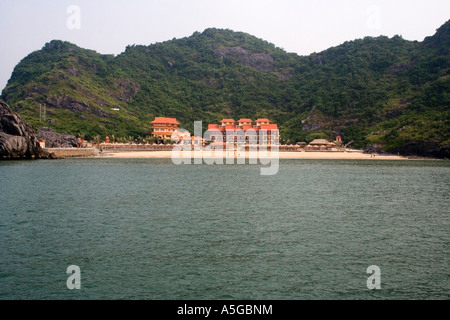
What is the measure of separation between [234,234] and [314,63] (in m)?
174

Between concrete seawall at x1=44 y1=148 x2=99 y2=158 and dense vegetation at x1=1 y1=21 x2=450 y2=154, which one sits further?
dense vegetation at x1=1 y1=21 x2=450 y2=154

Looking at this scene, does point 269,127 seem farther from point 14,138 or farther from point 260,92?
point 14,138

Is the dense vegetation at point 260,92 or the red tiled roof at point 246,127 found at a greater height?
the dense vegetation at point 260,92

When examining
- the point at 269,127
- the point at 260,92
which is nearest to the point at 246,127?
the point at 269,127

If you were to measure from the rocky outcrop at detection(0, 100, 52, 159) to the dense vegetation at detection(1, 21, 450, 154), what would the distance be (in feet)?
57.3

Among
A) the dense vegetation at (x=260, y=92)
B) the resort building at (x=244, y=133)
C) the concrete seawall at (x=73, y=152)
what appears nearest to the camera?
the concrete seawall at (x=73, y=152)

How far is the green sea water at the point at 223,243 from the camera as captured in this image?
14.2 meters

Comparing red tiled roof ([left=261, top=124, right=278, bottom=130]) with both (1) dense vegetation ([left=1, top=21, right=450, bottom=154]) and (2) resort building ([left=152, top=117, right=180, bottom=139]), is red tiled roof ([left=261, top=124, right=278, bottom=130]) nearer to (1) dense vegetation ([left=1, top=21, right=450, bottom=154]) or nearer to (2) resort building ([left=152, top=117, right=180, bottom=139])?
(1) dense vegetation ([left=1, top=21, right=450, bottom=154])

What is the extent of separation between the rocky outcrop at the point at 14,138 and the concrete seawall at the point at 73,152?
4.44 meters

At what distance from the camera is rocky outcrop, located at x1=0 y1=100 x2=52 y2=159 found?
72938 mm

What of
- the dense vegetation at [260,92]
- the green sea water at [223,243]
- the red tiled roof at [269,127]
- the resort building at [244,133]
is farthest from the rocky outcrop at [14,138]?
the red tiled roof at [269,127]

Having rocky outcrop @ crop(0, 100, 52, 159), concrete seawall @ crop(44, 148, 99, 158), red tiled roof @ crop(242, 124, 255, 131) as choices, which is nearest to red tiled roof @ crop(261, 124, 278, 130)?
red tiled roof @ crop(242, 124, 255, 131)

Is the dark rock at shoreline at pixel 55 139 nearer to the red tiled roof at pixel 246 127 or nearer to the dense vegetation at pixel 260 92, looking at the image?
the dense vegetation at pixel 260 92

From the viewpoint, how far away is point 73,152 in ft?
283
